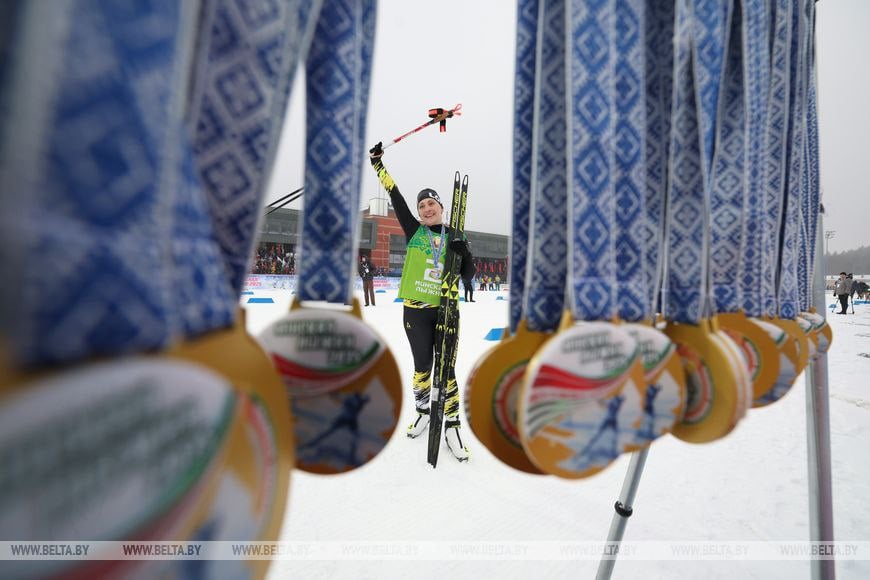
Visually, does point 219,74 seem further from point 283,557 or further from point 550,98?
point 283,557

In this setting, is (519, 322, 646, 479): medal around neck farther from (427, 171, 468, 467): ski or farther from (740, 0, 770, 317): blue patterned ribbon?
(427, 171, 468, 467): ski

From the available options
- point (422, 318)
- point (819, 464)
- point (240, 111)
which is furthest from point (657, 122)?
point (422, 318)

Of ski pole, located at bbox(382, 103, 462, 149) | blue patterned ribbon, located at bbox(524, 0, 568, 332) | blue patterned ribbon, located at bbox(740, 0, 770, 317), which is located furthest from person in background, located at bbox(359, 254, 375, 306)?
blue patterned ribbon, located at bbox(524, 0, 568, 332)

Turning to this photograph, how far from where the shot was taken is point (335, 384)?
14.8 inches

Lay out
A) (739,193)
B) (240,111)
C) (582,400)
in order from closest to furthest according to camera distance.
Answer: (240,111) < (582,400) < (739,193)

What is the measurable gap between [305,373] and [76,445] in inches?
8.4

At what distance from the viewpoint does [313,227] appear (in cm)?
40

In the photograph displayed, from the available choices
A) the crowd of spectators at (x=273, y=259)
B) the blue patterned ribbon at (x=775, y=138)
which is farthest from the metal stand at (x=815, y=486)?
the crowd of spectators at (x=273, y=259)

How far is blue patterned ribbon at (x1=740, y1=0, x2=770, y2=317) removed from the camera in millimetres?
647

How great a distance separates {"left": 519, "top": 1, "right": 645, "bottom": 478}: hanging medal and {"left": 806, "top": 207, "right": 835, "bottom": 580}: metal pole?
3.69 feet

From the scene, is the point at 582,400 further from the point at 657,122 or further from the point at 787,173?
the point at 787,173

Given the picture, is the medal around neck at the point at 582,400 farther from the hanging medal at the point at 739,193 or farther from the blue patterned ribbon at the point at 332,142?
the hanging medal at the point at 739,193

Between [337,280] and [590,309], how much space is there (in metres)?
0.28

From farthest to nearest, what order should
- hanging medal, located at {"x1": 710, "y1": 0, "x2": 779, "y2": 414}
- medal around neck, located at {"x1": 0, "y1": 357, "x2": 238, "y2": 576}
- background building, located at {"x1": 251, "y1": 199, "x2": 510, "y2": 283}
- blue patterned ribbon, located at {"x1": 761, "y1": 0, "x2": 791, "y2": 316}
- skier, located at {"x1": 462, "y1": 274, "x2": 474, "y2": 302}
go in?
1. background building, located at {"x1": 251, "y1": 199, "x2": 510, "y2": 283}
2. skier, located at {"x1": 462, "y1": 274, "x2": 474, "y2": 302}
3. blue patterned ribbon, located at {"x1": 761, "y1": 0, "x2": 791, "y2": 316}
4. hanging medal, located at {"x1": 710, "y1": 0, "x2": 779, "y2": 414}
5. medal around neck, located at {"x1": 0, "y1": 357, "x2": 238, "y2": 576}
